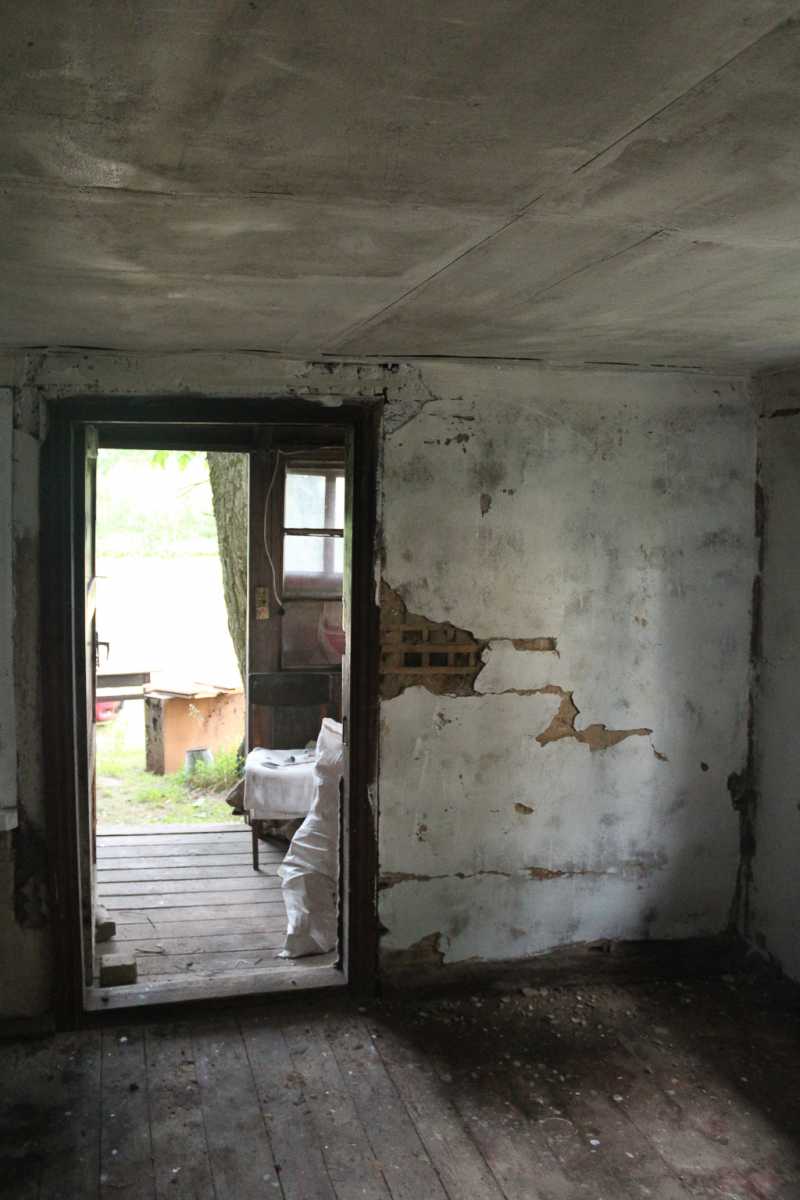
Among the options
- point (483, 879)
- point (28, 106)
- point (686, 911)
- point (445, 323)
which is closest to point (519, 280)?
point (445, 323)

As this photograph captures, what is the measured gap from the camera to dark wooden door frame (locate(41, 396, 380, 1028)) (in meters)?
3.23

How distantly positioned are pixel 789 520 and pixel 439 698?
148 centimetres

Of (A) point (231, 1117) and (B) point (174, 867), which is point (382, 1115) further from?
(B) point (174, 867)

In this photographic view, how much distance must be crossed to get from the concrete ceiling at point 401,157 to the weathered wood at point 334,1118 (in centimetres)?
236

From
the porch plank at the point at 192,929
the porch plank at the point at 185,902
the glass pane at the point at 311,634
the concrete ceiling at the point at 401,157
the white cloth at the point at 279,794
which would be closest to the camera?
the concrete ceiling at the point at 401,157

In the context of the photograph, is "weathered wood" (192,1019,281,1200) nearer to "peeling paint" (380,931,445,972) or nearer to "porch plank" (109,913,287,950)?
"peeling paint" (380,931,445,972)

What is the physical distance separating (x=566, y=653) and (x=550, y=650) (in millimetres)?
65

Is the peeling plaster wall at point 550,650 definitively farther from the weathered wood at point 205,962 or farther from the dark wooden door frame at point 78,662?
the weathered wood at point 205,962

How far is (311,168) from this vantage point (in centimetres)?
145

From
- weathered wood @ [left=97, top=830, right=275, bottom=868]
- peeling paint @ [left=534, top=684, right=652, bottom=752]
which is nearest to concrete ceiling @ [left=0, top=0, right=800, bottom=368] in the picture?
peeling paint @ [left=534, top=684, right=652, bottom=752]

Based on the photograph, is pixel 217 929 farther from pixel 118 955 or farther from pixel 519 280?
pixel 519 280

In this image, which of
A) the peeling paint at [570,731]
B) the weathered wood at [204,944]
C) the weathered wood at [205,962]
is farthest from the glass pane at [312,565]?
the peeling paint at [570,731]

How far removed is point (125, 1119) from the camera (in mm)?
2906

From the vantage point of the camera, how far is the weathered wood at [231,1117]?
8.68 feet
